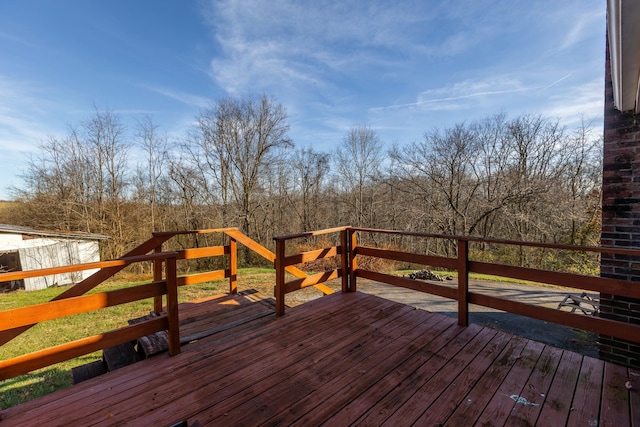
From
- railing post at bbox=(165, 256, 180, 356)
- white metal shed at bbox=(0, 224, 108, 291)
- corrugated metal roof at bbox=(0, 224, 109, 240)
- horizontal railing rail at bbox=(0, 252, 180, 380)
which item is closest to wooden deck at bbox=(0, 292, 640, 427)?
railing post at bbox=(165, 256, 180, 356)

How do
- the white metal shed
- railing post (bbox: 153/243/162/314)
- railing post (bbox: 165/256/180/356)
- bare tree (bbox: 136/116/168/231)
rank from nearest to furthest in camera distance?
railing post (bbox: 165/256/180/356) < railing post (bbox: 153/243/162/314) < the white metal shed < bare tree (bbox: 136/116/168/231)

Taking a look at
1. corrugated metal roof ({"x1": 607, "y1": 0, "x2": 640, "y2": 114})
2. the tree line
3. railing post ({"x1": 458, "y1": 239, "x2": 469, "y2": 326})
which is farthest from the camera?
the tree line

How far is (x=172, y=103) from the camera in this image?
13.3 meters

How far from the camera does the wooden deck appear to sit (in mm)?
1589

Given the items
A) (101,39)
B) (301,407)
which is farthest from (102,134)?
(301,407)

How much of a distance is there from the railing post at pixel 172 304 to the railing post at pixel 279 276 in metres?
1.11

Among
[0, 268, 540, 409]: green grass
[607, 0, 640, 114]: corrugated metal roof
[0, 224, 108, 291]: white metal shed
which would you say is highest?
[607, 0, 640, 114]: corrugated metal roof

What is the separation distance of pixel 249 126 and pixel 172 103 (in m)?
3.94

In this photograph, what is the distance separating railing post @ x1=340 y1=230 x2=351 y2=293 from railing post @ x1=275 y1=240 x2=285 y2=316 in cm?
104

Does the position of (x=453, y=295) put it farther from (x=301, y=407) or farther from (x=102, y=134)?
(x=102, y=134)

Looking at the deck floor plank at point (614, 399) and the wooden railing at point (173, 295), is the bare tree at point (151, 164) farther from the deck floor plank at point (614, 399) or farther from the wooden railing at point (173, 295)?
the deck floor plank at point (614, 399)

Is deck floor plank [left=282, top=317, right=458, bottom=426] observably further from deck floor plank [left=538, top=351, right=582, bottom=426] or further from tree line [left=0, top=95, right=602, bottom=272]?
tree line [left=0, top=95, right=602, bottom=272]

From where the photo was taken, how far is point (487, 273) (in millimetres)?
2744

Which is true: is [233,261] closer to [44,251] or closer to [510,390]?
[510,390]
